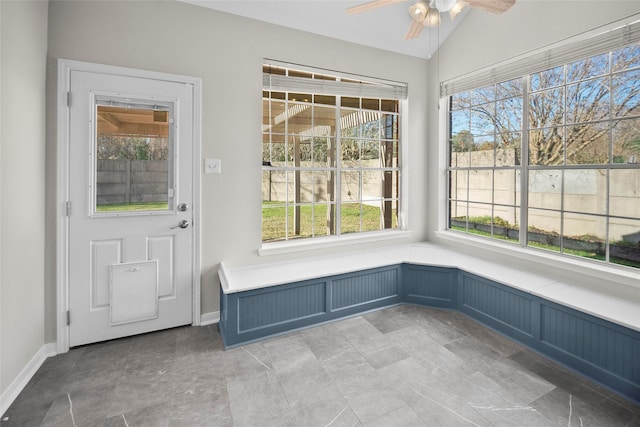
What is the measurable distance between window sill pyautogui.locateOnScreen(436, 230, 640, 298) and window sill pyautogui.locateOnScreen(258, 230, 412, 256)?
80cm

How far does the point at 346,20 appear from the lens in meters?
3.19

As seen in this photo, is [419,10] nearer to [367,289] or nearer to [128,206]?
[367,289]

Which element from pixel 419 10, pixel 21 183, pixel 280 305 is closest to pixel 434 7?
pixel 419 10

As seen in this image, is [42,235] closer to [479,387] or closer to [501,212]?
[479,387]

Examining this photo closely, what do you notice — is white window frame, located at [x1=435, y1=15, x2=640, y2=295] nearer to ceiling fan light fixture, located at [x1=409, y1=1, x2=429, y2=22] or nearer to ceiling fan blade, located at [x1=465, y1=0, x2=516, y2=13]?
ceiling fan blade, located at [x1=465, y1=0, x2=516, y2=13]

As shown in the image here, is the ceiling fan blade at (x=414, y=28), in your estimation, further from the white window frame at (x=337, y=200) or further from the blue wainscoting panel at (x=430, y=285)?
the blue wainscoting panel at (x=430, y=285)

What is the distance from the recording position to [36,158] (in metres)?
2.13

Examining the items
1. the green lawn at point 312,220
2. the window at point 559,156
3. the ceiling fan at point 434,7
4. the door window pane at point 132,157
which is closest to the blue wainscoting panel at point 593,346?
the window at point 559,156

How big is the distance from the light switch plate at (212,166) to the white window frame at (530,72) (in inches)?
106

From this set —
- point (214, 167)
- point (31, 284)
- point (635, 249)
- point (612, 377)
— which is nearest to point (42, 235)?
point (31, 284)

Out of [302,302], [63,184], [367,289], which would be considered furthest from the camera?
[367,289]

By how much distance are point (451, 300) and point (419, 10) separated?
2596 mm

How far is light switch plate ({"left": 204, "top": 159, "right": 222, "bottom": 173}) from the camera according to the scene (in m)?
2.78

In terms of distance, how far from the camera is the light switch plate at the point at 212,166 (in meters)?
2.78
